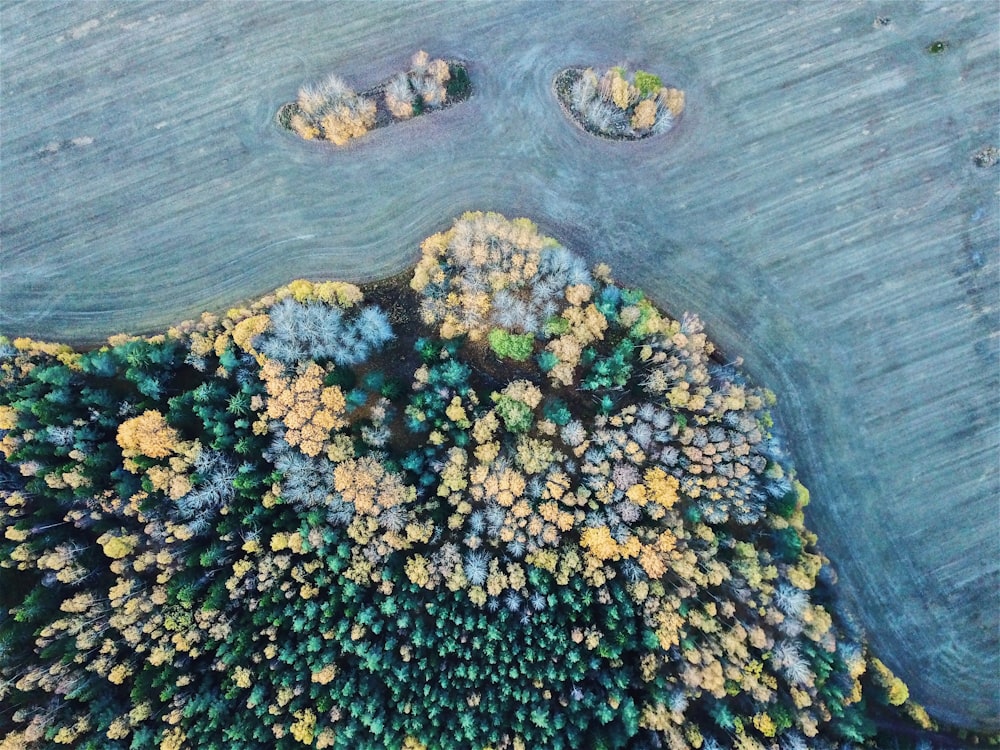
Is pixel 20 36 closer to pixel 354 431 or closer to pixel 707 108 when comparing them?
pixel 354 431

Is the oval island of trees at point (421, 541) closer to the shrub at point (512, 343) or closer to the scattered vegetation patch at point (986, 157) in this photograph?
the shrub at point (512, 343)

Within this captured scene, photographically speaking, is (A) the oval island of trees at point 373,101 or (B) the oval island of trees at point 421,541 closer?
(B) the oval island of trees at point 421,541

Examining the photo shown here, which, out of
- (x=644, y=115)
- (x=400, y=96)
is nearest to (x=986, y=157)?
(x=644, y=115)

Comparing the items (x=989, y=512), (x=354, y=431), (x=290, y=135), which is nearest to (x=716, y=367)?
(x=989, y=512)

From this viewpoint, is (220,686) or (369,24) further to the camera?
(369,24)

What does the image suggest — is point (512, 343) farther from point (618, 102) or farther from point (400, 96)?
point (400, 96)

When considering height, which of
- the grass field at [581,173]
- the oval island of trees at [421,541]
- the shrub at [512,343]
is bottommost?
the oval island of trees at [421,541]

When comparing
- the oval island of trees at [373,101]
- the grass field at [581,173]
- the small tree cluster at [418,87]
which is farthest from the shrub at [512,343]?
the oval island of trees at [373,101]

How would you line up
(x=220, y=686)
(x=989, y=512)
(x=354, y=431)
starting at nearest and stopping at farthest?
1. (x=220, y=686)
2. (x=354, y=431)
3. (x=989, y=512)

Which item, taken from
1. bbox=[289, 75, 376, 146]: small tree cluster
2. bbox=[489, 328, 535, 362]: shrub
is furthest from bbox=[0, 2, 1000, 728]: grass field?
bbox=[489, 328, 535, 362]: shrub
